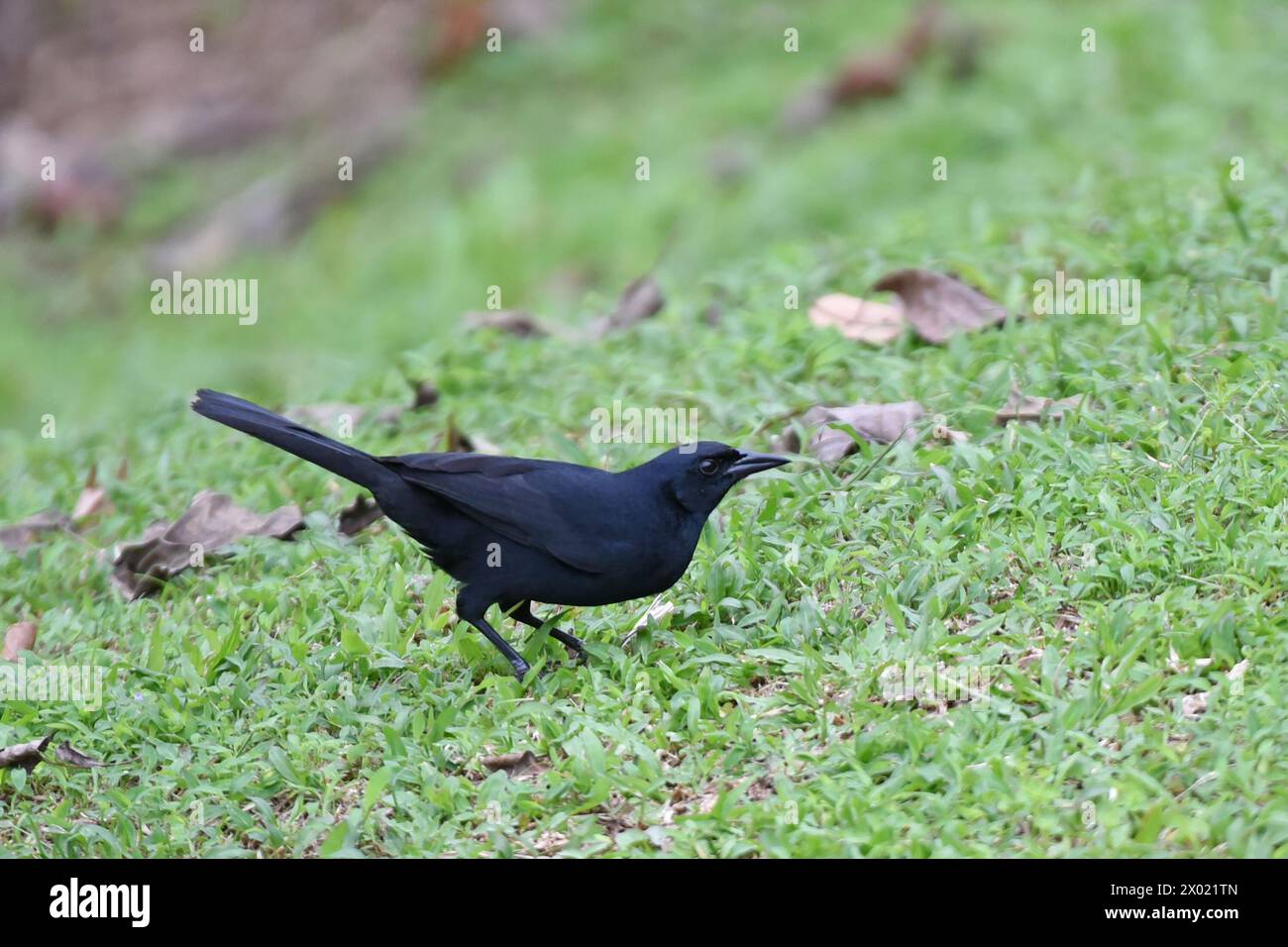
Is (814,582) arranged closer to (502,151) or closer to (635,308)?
(635,308)

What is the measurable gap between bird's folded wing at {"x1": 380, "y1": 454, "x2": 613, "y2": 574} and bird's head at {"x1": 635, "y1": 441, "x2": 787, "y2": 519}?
0.28 metres

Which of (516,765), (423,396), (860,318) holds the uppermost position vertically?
(860,318)

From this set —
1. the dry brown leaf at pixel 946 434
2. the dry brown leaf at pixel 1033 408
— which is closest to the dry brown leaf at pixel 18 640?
the dry brown leaf at pixel 946 434

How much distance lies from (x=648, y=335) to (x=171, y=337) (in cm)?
480

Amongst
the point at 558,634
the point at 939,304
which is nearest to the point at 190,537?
the point at 558,634

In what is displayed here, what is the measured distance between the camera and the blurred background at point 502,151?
8.51 metres

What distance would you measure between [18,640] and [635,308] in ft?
10.7

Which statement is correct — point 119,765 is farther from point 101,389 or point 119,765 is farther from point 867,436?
point 101,389

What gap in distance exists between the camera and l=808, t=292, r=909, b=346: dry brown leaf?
20.8ft

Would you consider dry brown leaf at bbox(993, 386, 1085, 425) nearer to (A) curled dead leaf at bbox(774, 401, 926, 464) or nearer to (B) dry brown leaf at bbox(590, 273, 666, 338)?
(A) curled dead leaf at bbox(774, 401, 926, 464)

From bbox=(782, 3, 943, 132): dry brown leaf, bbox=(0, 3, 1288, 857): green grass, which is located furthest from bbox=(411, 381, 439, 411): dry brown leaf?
bbox=(782, 3, 943, 132): dry brown leaf

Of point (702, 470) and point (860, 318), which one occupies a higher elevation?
point (860, 318)

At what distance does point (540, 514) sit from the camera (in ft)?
14.9

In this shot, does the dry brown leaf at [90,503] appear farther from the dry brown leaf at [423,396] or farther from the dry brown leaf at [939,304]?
the dry brown leaf at [939,304]
